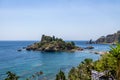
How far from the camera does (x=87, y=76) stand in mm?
78375

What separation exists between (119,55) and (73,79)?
3913 centimetres

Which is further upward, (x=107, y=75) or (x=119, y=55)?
(x=119, y=55)

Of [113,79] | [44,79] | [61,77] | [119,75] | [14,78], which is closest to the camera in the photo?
[119,75]

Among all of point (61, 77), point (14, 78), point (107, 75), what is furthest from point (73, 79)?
point (14, 78)

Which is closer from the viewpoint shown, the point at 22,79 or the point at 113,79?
the point at 113,79

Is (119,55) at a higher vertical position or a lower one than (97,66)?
higher

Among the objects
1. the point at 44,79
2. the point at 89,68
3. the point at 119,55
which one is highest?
the point at 119,55

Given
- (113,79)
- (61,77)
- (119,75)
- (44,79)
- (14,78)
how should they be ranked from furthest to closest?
1. (44,79)
2. (61,77)
3. (113,79)
4. (14,78)
5. (119,75)

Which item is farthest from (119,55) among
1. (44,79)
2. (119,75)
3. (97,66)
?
(44,79)

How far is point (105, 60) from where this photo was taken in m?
78.4

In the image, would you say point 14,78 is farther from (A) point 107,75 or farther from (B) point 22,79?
(B) point 22,79

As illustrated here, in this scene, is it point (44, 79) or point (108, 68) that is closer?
point (108, 68)

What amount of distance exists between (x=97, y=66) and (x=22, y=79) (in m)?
34.7

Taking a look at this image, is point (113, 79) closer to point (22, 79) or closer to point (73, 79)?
point (73, 79)
